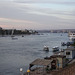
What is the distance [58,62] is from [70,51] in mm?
2610

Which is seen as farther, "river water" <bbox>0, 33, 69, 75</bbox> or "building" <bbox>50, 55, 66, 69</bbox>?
"river water" <bbox>0, 33, 69, 75</bbox>

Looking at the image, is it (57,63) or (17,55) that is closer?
(57,63)

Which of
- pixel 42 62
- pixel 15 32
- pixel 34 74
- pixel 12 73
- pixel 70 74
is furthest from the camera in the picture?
pixel 15 32

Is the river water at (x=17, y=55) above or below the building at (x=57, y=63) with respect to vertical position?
below

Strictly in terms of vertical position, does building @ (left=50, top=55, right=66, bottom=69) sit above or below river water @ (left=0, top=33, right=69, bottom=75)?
above

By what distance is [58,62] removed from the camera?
8258 millimetres

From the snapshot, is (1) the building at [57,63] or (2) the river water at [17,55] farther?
(2) the river water at [17,55]

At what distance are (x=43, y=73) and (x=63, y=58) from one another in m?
1.78

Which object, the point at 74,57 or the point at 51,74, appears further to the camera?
the point at 74,57

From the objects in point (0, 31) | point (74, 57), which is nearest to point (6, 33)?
point (0, 31)

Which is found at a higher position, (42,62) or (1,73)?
(42,62)

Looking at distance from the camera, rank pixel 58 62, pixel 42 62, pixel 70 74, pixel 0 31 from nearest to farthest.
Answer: pixel 70 74 < pixel 42 62 < pixel 58 62 < pixel 0 31

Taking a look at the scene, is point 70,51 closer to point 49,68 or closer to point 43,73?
point 49,68

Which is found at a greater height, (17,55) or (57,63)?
(57,63)
